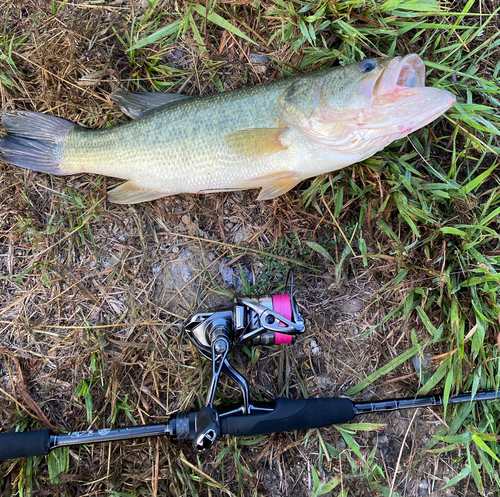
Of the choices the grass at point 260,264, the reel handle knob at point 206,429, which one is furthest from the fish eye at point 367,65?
the reel handle knob at point 206,429

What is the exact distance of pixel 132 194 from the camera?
2879 millimetres

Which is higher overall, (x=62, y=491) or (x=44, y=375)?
(x=44, y=375)

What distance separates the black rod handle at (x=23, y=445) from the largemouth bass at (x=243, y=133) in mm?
1725

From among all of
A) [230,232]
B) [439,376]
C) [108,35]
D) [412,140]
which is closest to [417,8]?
[412,140]

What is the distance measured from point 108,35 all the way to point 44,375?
2.68 meters

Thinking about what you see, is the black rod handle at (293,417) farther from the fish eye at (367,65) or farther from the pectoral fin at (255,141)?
the fish eye at (367,65)

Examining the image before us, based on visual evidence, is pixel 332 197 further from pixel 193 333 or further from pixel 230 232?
pixel 193 333

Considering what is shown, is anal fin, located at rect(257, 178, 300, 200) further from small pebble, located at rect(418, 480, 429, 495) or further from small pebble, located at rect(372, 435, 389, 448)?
small pebble, located at rect(418, 480, 429, 495)

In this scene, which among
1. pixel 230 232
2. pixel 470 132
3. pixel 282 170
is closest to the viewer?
pixel 282 170

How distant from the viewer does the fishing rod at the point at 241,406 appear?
2.46 m

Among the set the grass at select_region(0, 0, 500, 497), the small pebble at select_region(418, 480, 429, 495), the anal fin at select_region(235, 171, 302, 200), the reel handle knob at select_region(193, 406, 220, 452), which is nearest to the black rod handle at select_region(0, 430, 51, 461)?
the grass at select_region(0, 0, 500, 497)

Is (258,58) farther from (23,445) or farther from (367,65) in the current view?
(23,445)

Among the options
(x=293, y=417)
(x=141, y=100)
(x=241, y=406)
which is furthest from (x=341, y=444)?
(x=141, y=100)

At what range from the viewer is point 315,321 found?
291 cm
